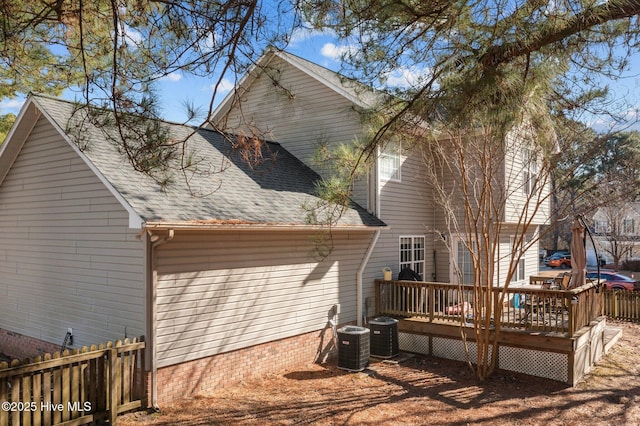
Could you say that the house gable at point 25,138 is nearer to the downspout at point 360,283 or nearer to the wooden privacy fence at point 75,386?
the wooden privacy fence at point 75,386

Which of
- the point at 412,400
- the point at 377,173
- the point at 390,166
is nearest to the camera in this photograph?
the point at 412,400

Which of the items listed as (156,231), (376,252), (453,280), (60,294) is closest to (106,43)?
(156,231)

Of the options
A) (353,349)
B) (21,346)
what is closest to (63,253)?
(21,346)

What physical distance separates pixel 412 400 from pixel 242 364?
3.05 meters

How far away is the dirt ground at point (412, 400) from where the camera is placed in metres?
6.92

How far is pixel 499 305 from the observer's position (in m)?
8.77

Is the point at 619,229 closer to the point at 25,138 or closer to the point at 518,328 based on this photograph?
the point at 518,328

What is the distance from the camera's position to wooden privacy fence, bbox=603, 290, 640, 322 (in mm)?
14727

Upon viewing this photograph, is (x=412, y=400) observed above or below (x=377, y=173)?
below

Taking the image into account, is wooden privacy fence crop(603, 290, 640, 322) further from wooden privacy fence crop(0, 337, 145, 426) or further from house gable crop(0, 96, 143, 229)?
house gable crop(0, 96, 143, 229)

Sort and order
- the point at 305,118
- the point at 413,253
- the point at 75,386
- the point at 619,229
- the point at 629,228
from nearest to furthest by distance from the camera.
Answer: the point at 75,386 → the point at 305,118 → the point at 413,253 → the point at 619,229 → the point at 629,228

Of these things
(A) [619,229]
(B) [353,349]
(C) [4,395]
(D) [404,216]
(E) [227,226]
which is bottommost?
(B) [353,349]

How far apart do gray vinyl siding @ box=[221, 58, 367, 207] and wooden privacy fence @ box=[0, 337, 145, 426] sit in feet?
21.9

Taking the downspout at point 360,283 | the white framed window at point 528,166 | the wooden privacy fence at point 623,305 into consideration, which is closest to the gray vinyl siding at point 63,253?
the downspout at point 360,283
